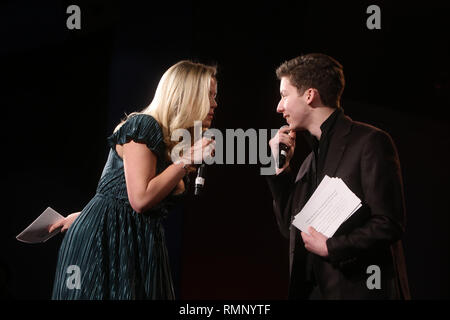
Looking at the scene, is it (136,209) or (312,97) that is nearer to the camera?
(136,209)

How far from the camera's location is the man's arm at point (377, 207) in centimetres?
173

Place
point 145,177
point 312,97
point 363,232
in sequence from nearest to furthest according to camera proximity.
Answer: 1. point 363,232
2. point 145,177
3. point 312,97

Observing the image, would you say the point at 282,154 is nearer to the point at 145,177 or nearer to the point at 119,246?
the point at 145,177

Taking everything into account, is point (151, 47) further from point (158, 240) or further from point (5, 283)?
point (5, 283)

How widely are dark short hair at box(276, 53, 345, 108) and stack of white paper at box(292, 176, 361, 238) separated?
488 millimetres

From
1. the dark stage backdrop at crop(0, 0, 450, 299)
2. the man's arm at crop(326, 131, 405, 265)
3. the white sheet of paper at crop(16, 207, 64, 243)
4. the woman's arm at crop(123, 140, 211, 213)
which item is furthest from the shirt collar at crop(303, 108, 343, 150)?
the white sheet of paper at crop(16, 207, 64, 243)

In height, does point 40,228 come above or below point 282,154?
below

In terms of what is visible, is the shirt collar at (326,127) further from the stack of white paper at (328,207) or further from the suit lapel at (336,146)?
the stack of white paper at (328,207)

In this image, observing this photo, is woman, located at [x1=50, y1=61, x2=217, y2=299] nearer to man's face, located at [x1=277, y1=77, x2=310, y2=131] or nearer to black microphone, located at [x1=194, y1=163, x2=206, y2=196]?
black microphone, located at [x1=194, y1=163, x2=206, y2=196]

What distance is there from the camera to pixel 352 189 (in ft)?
6.02

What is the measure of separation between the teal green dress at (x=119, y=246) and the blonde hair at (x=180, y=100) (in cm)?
6

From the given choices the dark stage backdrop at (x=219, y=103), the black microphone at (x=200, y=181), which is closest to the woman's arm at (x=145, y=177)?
the black microphone at (x=200, y=181)

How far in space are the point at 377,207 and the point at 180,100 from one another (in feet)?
3.03

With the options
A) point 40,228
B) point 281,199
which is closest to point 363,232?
point 281,199
